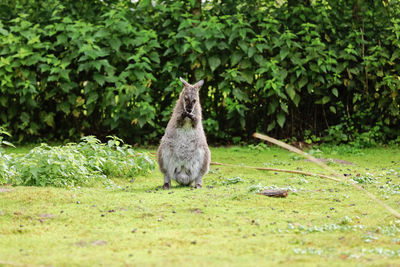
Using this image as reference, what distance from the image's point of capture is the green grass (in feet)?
13.0

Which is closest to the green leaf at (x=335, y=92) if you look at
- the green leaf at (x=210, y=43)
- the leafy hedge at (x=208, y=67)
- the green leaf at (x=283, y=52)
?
the leafy hedge at (x=208, y=67)

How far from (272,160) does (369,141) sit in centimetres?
270

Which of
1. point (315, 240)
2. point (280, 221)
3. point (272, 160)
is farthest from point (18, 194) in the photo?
point (272, 160)

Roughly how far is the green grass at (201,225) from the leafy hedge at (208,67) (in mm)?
4074

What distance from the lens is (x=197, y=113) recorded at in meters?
6.89

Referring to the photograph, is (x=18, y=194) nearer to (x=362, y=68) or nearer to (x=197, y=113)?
(x=197, y=113)

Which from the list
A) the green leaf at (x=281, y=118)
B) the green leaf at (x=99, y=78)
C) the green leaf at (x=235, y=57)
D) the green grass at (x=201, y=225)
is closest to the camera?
the green grass at (x=201, y=225)

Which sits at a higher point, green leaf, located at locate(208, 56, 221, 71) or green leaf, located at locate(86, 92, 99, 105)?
green leaf, located at locate(208, 56, 221, 71)

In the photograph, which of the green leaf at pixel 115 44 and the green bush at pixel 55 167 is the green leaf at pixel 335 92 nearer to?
the green leaf at pixel 115 44

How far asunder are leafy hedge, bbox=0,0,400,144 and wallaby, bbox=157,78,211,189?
12.8 feet

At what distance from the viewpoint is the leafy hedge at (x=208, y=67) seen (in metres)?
10.9

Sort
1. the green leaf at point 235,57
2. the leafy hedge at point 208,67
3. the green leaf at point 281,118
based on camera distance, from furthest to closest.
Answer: the green leaf at point 281,118
the green leaf at point 235,57
the leafy hedge at point 208,67

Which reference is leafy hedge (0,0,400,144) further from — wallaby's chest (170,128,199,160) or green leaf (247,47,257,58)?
wallaby's chest (170,128,199,160)

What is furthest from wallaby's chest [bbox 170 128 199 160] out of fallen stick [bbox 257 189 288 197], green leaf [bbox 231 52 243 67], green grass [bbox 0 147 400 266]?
green leaf [bbox 231 52 243 67]
